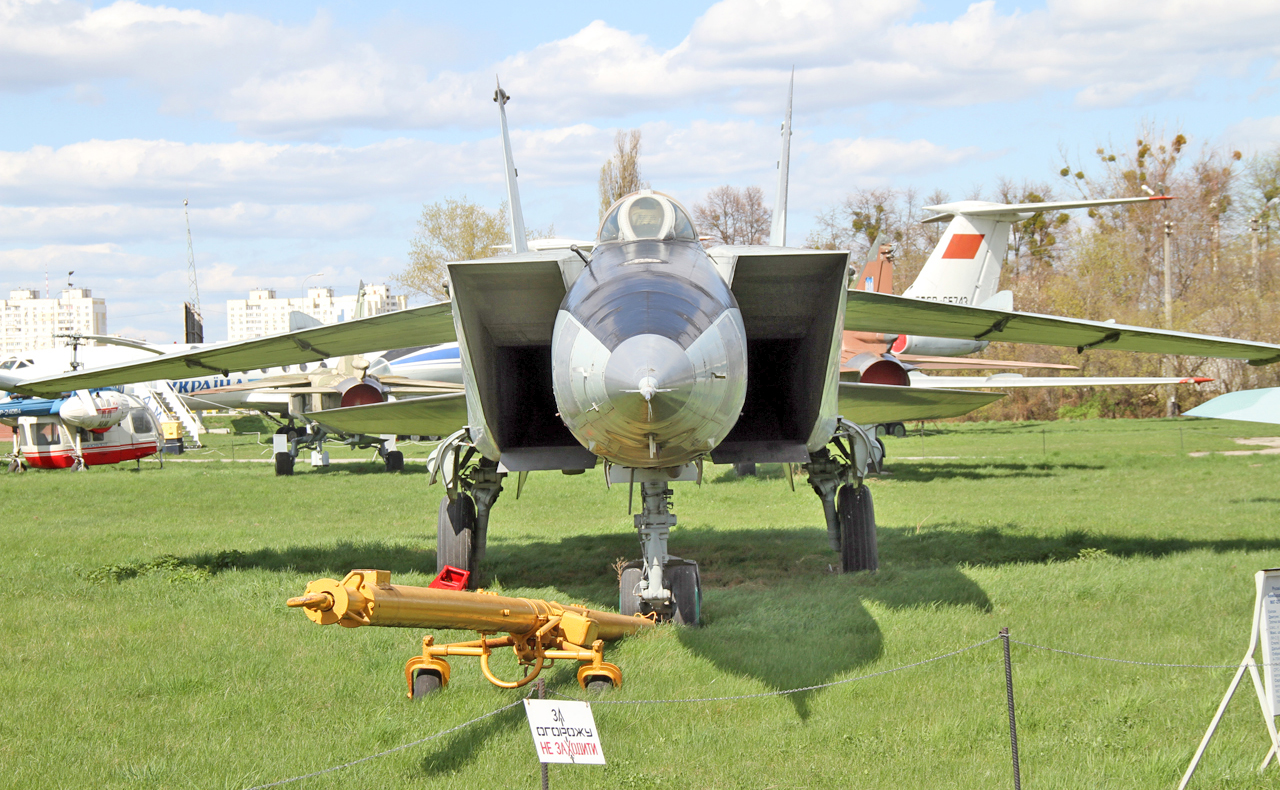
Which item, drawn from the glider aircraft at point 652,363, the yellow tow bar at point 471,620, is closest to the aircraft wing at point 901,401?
the glider aircraft at point 652,363

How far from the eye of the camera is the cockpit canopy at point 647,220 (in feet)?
21.5

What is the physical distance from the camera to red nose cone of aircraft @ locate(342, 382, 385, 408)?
20109 millimetres

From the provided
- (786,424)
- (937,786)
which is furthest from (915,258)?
(937,786)

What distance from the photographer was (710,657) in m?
6.25

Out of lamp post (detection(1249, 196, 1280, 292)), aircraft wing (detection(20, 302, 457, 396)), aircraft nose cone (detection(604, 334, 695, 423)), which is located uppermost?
lamp post (detection(1249, 196, 1280, 292))

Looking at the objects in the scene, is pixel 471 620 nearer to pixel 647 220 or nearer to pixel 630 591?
pixel 630 591

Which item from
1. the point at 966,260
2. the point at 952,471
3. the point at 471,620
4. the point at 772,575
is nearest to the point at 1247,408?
the point at 471,620

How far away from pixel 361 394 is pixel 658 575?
14.7 m

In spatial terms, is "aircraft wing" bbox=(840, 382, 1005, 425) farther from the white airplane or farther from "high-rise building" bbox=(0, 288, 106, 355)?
"high-rise building" bbox=(0, 288, 106, 355)

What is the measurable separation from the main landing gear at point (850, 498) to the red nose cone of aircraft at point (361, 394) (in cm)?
1281

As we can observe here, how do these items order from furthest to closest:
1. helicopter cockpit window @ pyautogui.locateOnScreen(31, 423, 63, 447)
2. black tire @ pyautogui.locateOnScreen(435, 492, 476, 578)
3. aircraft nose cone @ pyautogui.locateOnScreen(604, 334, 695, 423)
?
1. helicopter cockpit window @ pyautogui.locateOnScreen(31, 423, 63, 447)
2. black tire @ pyautogui.locateOnScreen(435, 492, 476, 578)
3. aircraft nose cone @ pyautogui.locateOnScreen(604, 334, 695, 423)

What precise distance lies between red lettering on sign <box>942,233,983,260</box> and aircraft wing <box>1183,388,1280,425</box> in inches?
641

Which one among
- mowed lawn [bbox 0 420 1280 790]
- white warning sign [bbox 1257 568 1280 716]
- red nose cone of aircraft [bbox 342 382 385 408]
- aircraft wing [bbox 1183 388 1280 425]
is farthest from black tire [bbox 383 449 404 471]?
white warning sign [bbox 1257 568 1280 716]

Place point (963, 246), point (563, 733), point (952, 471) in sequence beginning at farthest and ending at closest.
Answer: point (952, 471) → point (963, 246) → point (563, 733)
